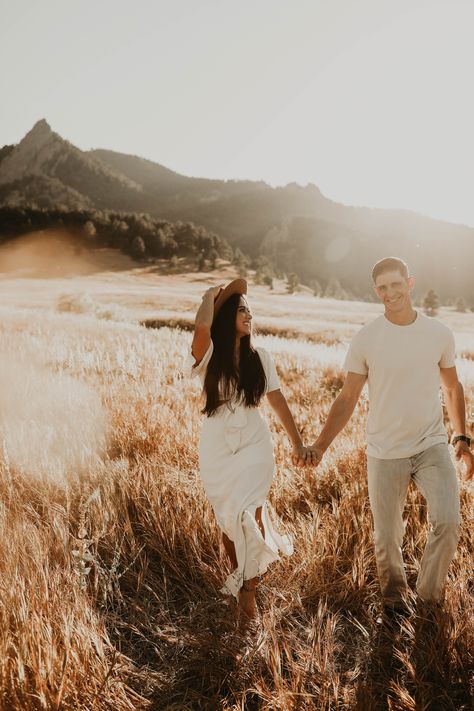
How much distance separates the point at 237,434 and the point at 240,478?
25cm

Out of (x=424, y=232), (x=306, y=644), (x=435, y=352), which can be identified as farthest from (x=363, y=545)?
(x=424, y=232)

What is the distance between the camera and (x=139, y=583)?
264 cm

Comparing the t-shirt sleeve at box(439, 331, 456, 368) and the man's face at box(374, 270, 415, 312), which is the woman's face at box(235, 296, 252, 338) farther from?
the t-shirt sleeve at box(439, 331, 456, 368)

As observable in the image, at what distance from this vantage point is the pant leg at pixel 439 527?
251 centimetres

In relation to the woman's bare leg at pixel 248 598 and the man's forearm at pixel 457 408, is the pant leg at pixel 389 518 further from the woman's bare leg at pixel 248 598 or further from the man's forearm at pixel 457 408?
the woman's bare leg at pixel 248 598

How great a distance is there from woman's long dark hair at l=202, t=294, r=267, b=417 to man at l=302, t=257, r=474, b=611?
655 millimetres

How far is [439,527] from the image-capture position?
2.55 meters

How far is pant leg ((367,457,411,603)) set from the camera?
2674 mm

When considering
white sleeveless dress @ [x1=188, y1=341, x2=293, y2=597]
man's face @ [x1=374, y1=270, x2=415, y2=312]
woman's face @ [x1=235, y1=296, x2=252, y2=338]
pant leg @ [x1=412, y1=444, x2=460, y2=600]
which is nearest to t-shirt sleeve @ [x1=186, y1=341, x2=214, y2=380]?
white sleeveless dress @ [x1=188, y1=341, x2=293, y2=597]

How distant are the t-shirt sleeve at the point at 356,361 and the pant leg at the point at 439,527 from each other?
0.71 metres

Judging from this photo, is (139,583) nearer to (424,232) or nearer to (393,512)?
(393,512)

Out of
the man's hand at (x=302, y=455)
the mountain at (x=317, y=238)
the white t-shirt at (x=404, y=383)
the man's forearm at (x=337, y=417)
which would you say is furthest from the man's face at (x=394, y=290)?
the mountain at (x=317, y=238)

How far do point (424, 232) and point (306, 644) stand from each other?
213m

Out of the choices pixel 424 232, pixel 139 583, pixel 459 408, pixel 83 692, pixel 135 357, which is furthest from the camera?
pixel 424 232
